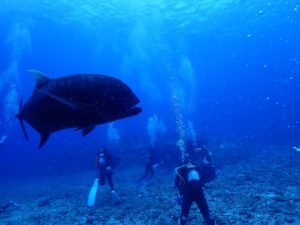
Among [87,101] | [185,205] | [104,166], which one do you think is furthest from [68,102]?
[104,166]

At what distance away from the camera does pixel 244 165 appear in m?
18.4

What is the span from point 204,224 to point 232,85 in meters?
185

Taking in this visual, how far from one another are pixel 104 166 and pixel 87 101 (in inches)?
425

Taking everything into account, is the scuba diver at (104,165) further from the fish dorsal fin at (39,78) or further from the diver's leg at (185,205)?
the fish dorsal fin at (39,78)

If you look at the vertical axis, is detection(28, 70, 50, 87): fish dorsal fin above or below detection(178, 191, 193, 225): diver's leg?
above

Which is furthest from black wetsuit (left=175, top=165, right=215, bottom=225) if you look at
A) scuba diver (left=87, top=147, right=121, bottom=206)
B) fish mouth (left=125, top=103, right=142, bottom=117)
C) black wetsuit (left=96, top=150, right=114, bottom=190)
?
fish mouth (left=125, top=103, right=142, bottom=117)

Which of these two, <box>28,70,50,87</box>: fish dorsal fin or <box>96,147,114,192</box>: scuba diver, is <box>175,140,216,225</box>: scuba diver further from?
<box>28,70,50,87</box>: fish dorsal fin

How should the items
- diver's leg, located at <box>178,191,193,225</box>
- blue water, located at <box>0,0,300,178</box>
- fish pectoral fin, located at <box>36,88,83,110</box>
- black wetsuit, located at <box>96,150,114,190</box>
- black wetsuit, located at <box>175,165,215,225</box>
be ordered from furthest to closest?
blue water, located at <box>0,0,300,178</box>
black wetsuit, located at <box>96,150,114,190</box>
diver's leg, located at <box>178,191,193,225</box>
black wetsuit, located at <box>175,165,215,225</box>
fish pectoral fin, located at <box>36,88,83,110</box>

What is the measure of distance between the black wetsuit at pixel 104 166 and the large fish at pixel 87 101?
34.1ft

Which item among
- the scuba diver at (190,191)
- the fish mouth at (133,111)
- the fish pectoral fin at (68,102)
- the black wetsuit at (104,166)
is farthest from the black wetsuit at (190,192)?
the fish pectoral fin at (68,102)

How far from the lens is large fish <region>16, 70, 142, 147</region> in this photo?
1.73m

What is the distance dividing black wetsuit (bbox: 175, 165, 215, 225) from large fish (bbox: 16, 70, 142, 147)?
639 centimetres

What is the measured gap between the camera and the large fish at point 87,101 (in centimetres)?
173

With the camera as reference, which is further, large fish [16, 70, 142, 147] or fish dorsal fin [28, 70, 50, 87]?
fish dorsal fin [28, 70, 50, 87]
